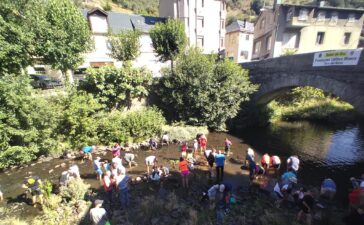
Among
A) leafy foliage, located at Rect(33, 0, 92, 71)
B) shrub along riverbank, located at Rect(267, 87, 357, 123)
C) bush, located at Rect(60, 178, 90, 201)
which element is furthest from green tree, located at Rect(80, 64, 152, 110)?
shrub along riverbank, located at Rect(267, 87, 357, 123)

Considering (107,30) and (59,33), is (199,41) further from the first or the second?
(59,33)

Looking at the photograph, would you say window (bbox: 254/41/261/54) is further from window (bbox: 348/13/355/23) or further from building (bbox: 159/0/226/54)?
window (bbox: 348/13/355/23)

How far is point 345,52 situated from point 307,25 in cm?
2275

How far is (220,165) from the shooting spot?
1182 cm

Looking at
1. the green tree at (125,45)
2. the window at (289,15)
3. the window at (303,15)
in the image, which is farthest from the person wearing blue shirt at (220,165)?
the window at (303,15)

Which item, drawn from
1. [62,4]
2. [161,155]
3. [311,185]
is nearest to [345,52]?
[311,185]

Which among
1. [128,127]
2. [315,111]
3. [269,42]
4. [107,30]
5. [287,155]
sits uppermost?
[107,30]

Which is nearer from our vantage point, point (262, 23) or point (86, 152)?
point (86, 152)

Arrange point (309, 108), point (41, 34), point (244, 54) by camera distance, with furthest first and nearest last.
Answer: point (244, 54) < point (309, 108) < point (41, 34)

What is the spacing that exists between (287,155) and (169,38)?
579 inches

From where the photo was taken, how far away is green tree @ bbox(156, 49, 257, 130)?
60.0 ft

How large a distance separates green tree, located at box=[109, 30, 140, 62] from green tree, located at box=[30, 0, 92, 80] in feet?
8.59

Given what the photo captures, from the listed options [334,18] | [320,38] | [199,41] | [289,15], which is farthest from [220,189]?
[334,18]

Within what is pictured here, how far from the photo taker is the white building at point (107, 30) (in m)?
29.3
